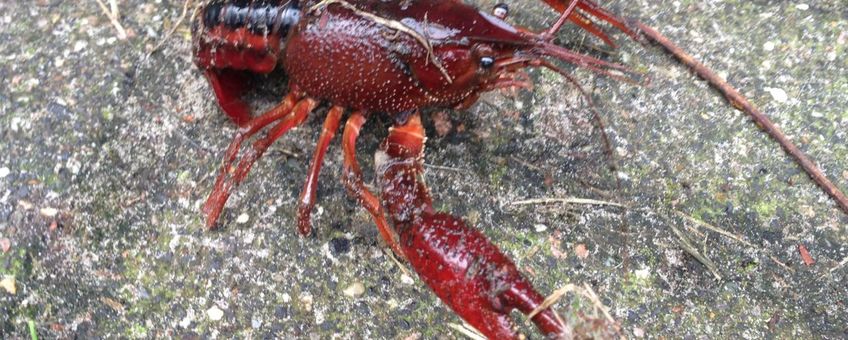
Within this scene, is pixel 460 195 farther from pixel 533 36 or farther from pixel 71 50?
pixel 71 50

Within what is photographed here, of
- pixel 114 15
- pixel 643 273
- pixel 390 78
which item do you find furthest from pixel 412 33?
pixel 114 15

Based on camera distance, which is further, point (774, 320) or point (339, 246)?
point (339, 246)

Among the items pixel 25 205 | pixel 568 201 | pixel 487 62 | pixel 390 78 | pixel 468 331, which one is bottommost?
pixel 25 205

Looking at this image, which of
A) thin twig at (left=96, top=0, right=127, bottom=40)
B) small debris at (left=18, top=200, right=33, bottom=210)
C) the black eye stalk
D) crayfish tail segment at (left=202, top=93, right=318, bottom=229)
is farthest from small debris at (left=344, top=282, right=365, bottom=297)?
thin twig at (left=96, top=0, right=127, bottom=40)

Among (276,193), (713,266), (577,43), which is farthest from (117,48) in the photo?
(713,266)

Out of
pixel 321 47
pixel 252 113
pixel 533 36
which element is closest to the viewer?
pixel 533 36

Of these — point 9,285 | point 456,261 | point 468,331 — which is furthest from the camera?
point 9,285

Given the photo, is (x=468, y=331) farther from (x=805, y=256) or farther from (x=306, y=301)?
(x=805, y=256)
